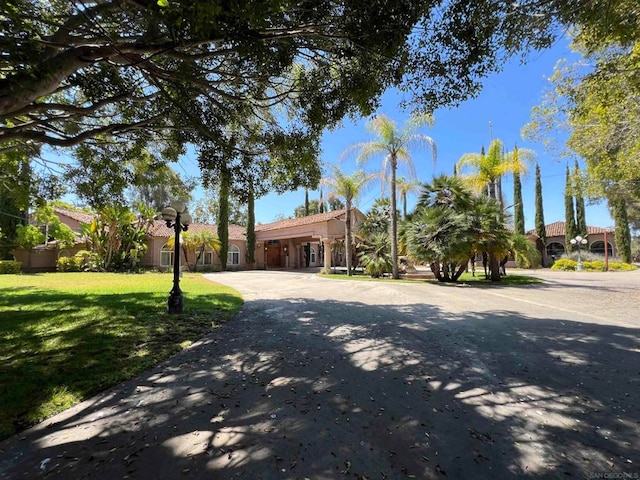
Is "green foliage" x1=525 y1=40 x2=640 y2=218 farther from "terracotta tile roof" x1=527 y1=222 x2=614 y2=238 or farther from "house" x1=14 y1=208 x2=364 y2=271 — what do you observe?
"terracotta tile roof" x1=527 y1=222 x2=614 y2=238

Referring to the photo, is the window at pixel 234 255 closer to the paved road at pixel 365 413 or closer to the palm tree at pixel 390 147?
the palm tree at pixel 390 147

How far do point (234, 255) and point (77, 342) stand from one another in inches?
1051

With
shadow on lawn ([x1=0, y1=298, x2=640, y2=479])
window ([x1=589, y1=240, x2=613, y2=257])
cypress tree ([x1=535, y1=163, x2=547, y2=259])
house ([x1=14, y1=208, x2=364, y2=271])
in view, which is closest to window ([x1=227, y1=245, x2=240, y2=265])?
house ([x1=14, y1=208, x2=364, y2=271])

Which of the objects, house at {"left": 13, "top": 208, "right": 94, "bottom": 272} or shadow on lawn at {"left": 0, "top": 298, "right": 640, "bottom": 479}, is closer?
shadow on lawn at {"left": 0, "top": 298, "right": 640, "bottom": 479}

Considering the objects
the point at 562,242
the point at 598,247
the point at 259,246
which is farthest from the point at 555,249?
the point at 259,246

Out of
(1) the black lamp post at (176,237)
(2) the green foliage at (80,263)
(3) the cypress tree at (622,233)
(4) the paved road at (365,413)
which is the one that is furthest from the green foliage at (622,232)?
(2) the green foliage at (80,263)

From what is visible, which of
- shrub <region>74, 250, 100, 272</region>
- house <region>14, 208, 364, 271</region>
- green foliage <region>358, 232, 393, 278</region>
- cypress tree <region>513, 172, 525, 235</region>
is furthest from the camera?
cypress tree <region>513, 172, 525, 235</region>

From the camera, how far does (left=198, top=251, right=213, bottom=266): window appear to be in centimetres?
2920

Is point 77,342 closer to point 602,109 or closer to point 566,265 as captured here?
point 602,109

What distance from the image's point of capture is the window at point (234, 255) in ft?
103

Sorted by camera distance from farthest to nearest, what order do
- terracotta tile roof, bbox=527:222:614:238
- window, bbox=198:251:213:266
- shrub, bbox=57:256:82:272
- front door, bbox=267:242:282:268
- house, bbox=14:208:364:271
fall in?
terracotta tile roof, bbox=527:222:614:238
front door, bbox=267:242:282:268
window, bbox=198:251:213:266
house, bbox=14:208:364:271
shrub, bbox=57:256:82:272

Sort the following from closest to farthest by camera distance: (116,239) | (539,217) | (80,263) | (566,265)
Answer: (80,263) → (116,239) → (566,265) → (539,217)

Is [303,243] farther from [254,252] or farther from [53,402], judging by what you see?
[53,402]

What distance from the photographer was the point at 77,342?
18.0ft
